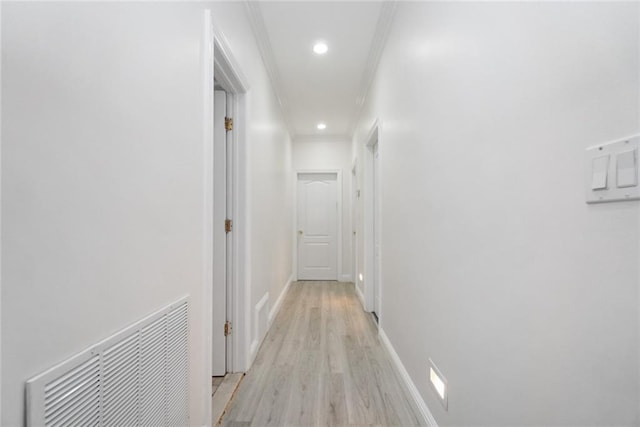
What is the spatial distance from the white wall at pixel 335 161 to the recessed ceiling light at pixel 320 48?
2.77m

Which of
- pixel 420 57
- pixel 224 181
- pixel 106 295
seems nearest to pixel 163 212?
pixel 106 295

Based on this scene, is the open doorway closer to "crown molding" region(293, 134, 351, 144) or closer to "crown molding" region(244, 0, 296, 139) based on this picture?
"crown molding" region(244, 0, 296, 139)

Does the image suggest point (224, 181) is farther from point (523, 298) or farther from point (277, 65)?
point (523, 298)

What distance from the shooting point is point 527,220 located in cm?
83

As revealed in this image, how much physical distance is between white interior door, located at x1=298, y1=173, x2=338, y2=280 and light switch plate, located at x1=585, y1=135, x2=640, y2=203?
5.07 meters

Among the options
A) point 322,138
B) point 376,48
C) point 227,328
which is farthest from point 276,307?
point 322,138

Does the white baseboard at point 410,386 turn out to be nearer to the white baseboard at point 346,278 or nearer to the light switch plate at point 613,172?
the light switch plate at point 613,172

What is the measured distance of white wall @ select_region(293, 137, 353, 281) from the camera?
5.64 meters

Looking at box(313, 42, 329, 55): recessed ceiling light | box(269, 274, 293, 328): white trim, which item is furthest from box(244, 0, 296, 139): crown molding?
box(269, 274, 293, 328): white trim

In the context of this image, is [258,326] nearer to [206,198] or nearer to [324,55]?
[206,198]

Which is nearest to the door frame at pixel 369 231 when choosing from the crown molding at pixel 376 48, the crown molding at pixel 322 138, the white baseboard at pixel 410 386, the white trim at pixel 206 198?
the crown molding at pixel 376 48

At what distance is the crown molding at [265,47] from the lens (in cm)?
232

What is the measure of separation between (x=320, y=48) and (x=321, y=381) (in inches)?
112

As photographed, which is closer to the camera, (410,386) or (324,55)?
(410,386)
